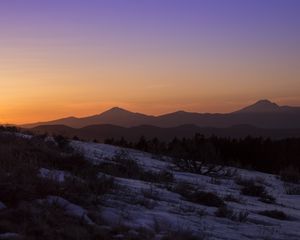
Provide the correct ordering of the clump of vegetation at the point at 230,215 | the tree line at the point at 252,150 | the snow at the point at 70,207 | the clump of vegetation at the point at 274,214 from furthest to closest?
the tree line at the point at 252,150
the clump of vegetation at the point at 274,214
the clump of vegetation at the point at 230,215
the snow at the point at 70,207

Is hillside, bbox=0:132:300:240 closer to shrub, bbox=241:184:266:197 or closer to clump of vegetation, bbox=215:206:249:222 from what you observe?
clump of vegetation, bbox=215:206:249:222

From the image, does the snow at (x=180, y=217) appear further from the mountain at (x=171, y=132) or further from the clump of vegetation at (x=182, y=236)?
the mountain at (x=171, y=132)

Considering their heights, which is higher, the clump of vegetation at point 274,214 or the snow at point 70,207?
the snow at point 70,207

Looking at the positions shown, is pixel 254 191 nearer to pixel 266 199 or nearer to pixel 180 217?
pixel 266 199

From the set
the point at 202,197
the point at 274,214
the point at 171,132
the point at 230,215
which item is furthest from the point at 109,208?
the point at 171,132

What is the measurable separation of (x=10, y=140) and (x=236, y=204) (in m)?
6.27

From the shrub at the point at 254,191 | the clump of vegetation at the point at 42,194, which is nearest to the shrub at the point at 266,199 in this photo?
the shrub at the point at 254,191

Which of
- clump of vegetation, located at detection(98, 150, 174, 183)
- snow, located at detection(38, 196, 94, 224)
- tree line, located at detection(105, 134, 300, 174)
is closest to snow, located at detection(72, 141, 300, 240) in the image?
snow, located at detection(38, 196, 94, 224)

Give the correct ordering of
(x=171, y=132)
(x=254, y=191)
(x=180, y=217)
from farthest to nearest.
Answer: (x=171, y=132)
(x=254, y=191)
(x=180, y=217)

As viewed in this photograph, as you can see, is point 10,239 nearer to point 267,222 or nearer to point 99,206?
point 99,206

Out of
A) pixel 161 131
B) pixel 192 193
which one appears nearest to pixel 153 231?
pixel 192 193

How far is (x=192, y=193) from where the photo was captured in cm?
1270

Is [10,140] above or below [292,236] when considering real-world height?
above

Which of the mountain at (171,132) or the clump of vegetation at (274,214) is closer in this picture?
the clump of vegetation at (274,214)
